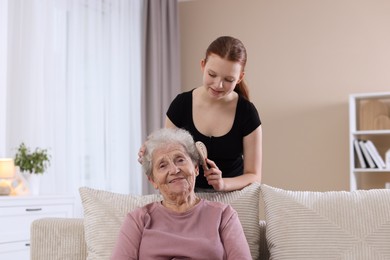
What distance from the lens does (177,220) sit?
→ 6.95 ft

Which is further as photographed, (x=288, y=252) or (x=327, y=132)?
(x=327, y=132)

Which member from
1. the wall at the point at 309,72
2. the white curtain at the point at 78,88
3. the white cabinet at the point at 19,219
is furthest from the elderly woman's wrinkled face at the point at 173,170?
the wall at the point at 309,72

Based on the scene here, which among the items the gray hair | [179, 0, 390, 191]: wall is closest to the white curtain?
[179, 0, 390, 191]: wall

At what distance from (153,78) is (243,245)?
3.55 m

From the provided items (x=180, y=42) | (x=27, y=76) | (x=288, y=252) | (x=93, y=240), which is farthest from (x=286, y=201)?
(x=180, y=42)

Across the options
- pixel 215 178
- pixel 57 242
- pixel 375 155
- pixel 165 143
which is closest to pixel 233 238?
pixel 215 178

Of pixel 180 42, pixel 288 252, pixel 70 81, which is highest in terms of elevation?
pixel 180 42

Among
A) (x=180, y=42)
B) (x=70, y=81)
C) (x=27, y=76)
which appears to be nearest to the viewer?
(x=27, y=76)

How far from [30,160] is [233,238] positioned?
7.36ft

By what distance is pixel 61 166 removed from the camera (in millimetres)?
4527

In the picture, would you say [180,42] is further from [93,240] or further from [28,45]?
[93,240]

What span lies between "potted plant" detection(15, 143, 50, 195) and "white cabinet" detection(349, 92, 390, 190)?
2275mm

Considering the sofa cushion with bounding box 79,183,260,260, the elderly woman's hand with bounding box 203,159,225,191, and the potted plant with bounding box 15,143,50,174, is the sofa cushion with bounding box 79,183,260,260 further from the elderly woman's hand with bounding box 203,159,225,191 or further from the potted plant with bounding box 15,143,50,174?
the potted plant with bounding box 15,143,50,174

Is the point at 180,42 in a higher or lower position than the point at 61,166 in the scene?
higher
